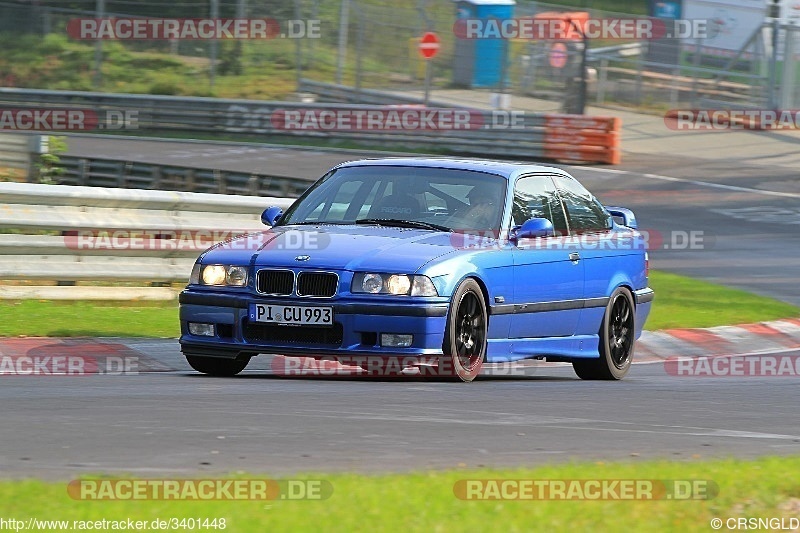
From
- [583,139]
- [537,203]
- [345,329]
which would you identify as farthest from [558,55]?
[345,329]

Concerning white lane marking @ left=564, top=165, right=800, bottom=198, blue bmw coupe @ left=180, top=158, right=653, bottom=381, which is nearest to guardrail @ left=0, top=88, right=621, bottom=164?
white lane marking @ left=564, top=165, right=800, bottom=198

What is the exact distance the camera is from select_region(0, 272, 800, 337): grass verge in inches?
411

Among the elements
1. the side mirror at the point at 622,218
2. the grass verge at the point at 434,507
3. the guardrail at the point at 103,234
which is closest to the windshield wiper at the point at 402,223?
the side mirror at the point at 622,218

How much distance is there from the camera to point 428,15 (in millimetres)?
32875

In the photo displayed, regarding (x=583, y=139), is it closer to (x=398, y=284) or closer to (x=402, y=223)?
(x=402, y=223)

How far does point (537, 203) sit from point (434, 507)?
5.47 m

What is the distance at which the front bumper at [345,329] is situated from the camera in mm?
8383

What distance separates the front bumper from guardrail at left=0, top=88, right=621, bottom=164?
2125 centimetres

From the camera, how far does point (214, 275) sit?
877 centimetres

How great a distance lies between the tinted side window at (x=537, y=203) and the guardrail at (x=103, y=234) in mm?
3598

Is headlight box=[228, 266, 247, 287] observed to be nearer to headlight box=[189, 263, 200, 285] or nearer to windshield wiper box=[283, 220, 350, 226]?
headlight box=[189, 263, 200, 285]

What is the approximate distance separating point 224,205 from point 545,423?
21.4ft

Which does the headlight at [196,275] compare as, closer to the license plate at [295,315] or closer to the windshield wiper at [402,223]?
the license plate at [295,315]

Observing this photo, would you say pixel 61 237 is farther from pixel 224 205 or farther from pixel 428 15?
pixel 428 15
